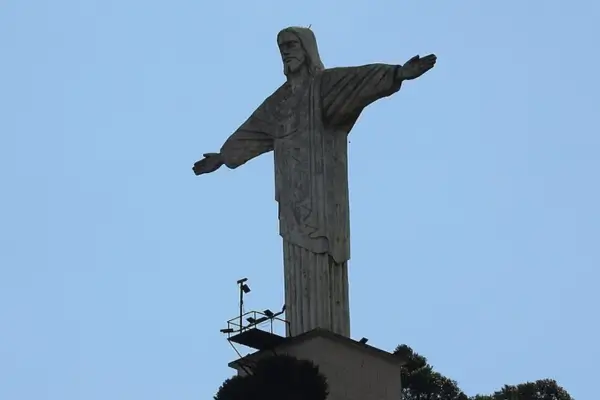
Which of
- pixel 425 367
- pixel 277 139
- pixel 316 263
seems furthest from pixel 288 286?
pixel 425 367

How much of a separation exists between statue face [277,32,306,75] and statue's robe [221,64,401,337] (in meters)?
0.45

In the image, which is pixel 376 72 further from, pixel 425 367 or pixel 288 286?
pixel 425 367

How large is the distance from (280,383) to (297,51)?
758 centimetres

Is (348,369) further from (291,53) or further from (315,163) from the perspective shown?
(291,53)

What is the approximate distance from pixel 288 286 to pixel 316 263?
2.41ft

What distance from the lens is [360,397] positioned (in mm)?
36750

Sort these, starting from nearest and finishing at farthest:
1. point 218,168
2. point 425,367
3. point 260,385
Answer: point 260,385 < point 218,168 < point 425,367

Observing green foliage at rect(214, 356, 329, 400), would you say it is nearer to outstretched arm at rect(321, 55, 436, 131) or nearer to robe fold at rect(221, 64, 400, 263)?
robe fold at rect(221, 64, 400, 263)

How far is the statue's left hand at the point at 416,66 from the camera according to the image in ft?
123

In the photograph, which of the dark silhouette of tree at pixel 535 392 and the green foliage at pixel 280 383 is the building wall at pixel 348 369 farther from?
the dark silhouette of tree at pixel 535 392

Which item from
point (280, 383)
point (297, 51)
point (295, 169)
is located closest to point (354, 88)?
point (297, 51)

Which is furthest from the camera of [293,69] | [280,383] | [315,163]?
[293,69]

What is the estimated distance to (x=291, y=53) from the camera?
130 ft

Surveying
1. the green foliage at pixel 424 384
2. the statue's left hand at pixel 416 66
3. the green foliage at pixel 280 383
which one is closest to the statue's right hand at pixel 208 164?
the statue's left hand at pixel 416 66
